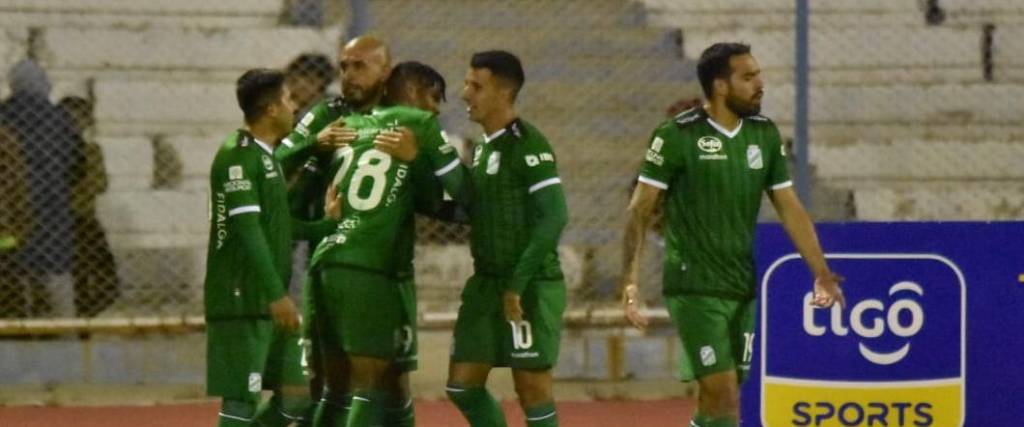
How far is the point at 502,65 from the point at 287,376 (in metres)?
1.40

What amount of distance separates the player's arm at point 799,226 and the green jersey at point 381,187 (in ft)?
3.76

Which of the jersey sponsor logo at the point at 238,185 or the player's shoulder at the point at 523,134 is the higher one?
the player's shoulder at the point at 523,134

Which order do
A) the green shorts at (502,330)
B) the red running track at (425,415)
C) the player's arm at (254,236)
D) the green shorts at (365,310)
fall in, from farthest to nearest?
1. the red running track at (425,415)
2. the green shorts at (502,330)
3. the green shorts at (365,310)
4. the player's arm at (254,236)

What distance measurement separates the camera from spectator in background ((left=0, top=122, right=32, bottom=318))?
33.6 ft

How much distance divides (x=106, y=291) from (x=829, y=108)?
4605 mm

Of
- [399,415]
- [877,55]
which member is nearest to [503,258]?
[399,415]

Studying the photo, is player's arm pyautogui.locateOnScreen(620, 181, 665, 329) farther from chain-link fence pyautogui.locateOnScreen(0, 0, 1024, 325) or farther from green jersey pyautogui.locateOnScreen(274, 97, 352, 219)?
chain-link fence pyautogui.locateOnScreen(0, 0, 1024, 325)

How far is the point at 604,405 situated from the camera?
10.1 meters

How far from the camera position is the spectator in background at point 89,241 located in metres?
10.3

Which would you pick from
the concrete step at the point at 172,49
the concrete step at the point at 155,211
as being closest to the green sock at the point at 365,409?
the concrete step at the point at 155,211

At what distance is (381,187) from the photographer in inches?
265

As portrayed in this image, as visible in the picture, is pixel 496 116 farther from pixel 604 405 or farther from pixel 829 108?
pixel 829 108

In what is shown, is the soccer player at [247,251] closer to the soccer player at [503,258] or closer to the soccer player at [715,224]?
the soccer player at [503,258]

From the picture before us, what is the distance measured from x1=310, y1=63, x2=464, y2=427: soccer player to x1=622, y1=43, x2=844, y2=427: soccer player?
0.76 metres
